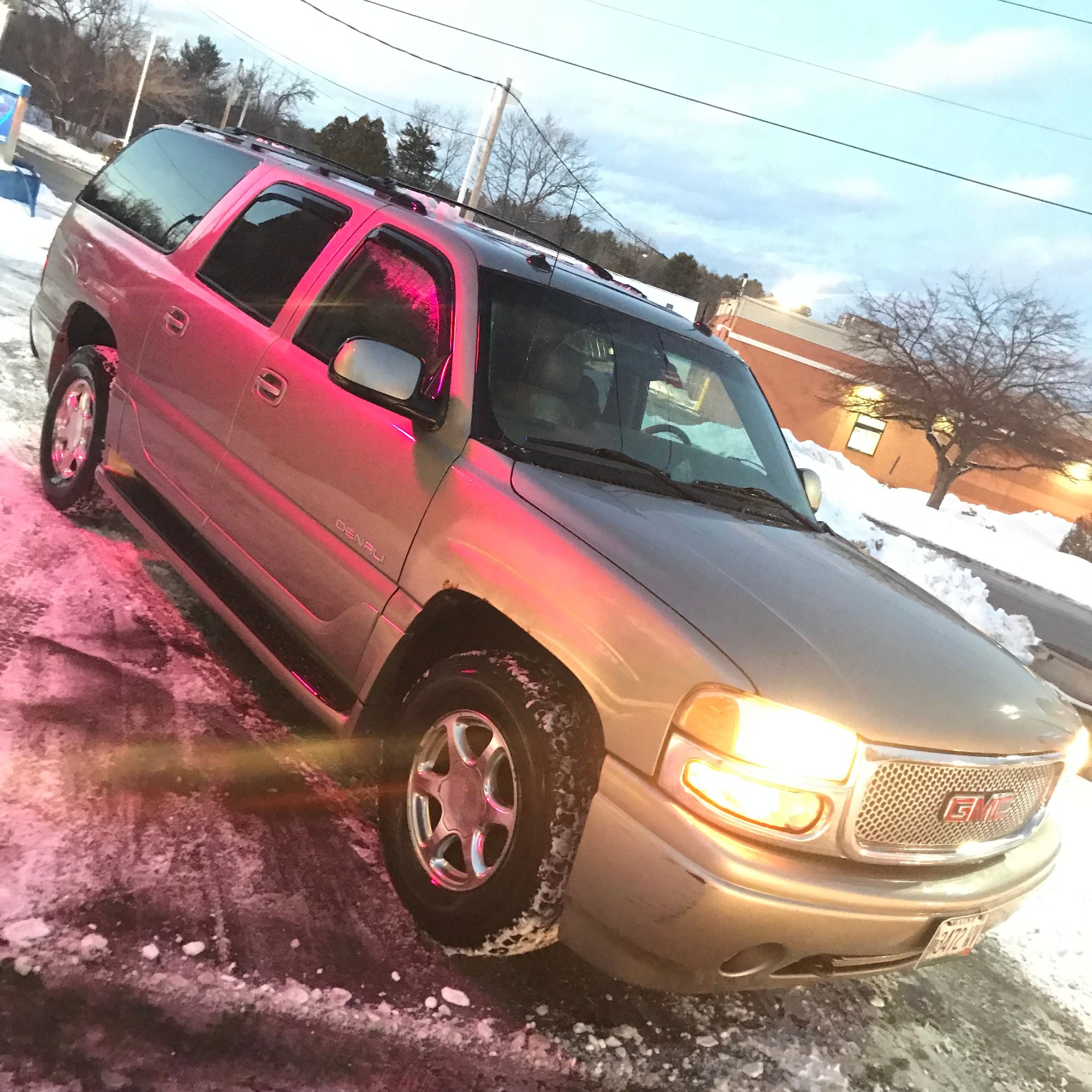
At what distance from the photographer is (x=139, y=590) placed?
14.9 ft

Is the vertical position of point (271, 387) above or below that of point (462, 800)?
above

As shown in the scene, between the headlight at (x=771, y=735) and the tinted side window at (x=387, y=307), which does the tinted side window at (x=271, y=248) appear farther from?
the headlight at (x=771, y=735)

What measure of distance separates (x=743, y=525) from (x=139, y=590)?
2927 millimetres

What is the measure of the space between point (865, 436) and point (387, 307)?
4117 centimetres

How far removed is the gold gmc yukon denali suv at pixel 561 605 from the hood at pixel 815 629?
0.5 inches

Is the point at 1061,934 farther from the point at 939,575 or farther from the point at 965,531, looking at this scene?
the point at 965,531

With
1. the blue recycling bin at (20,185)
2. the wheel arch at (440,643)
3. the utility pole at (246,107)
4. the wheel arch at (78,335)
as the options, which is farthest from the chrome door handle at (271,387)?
the utility pole at (246,107)

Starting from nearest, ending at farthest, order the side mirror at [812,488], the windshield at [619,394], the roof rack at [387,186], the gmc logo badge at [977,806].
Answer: the gmc logo badge at [977,806] → the windshield at [619,394] → the roof rack at [387,186] → the side mirror at [812,488]

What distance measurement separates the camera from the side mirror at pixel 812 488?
4.04 meters

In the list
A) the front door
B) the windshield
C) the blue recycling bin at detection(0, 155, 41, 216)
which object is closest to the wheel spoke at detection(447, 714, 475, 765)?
the front door

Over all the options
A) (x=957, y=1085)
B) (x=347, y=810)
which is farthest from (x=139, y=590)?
(x=957, y=1085)

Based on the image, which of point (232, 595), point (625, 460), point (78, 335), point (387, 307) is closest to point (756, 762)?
point (625, 460)

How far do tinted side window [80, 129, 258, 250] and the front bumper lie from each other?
3.50m

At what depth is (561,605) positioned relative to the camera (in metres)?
2.51
